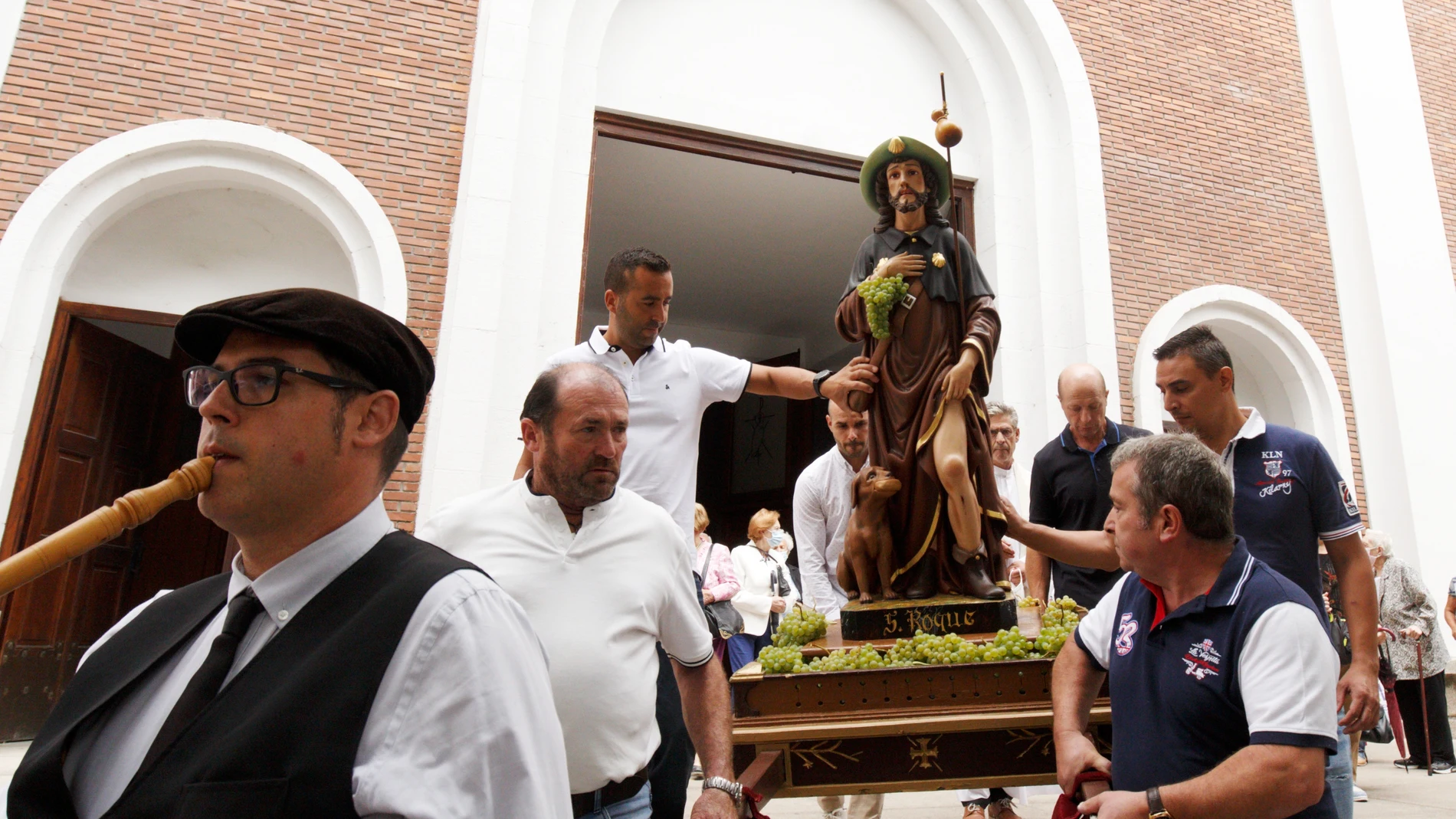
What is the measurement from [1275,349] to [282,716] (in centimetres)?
1133

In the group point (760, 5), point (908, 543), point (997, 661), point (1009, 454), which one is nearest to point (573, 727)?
point (997, 661)

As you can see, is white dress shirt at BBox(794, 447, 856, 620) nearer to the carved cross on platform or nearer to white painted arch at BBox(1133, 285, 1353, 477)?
the carved cross on platform

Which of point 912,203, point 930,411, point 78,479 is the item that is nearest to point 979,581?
point 930,411

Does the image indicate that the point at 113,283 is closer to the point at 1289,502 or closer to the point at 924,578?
the point at 924,578

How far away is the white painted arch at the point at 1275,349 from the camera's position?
9.79 meters

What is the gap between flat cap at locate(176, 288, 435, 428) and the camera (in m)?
1.28

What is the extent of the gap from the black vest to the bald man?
10.5ft

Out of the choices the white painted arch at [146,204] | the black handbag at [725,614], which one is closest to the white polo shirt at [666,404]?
the black handbag at [725,614]

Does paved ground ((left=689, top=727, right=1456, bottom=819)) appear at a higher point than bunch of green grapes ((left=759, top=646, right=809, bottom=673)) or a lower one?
lower

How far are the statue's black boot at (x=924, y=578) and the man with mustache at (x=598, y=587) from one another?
161cm

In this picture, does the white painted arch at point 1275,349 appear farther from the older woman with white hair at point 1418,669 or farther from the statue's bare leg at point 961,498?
the statue's bare leg at point 961,498

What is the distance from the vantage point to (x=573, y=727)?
6.71 feet

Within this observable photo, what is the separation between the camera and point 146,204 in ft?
25.6

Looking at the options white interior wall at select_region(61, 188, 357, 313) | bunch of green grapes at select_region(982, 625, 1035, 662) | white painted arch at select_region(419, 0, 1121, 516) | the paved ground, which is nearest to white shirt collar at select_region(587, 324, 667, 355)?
bunch of green grapes at select_region(982, 625, 1035, 662)
